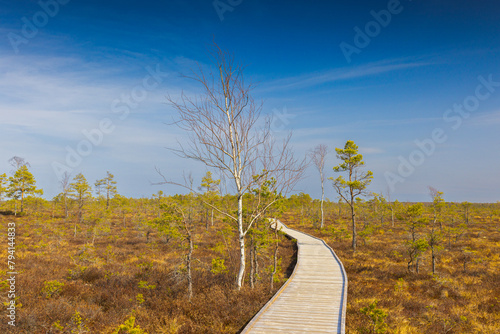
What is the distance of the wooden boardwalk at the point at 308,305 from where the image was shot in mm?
8406

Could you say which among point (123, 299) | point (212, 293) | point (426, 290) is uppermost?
point (212, 293)

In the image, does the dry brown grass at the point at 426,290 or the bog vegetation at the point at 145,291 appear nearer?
the bog vegetation at the point at 145,291

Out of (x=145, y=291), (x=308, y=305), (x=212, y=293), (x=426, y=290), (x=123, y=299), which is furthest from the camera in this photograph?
(x=426, y=290)

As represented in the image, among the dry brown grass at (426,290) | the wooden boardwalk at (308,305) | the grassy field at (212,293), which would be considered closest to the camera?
the wooden boardwalk at (308,305)

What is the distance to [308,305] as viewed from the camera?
10312 millimetres

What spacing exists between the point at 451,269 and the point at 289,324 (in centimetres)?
1897

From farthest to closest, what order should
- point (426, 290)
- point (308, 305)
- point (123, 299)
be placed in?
point (426, 290) < point (123, 299) < point (308, 305)

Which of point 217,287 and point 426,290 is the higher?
point 217,287

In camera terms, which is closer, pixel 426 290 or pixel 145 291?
pixel 145 291

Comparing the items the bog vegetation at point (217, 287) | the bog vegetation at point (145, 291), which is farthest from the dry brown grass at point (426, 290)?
the bog vegetation at point (145, 291)

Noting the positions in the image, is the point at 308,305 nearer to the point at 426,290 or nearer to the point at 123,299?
the point at 123,299

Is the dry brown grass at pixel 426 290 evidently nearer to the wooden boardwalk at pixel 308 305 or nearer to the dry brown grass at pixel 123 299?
the wooden boardwalk at pixel 308 305

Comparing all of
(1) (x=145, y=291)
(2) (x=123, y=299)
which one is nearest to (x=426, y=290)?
(1) (x=145, y=291)

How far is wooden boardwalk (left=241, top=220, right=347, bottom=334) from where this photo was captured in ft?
27.6
